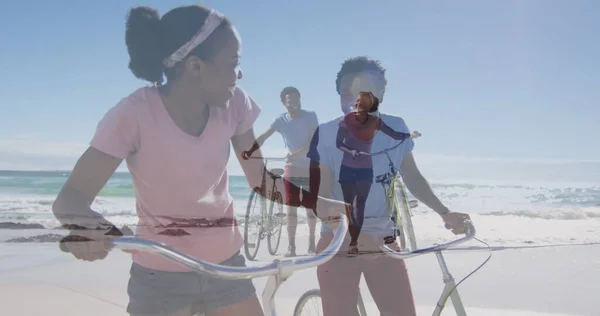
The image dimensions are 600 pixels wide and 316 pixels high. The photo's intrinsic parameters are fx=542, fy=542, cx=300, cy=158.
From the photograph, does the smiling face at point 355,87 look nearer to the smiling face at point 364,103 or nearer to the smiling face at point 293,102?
the smiling face at point 364,103

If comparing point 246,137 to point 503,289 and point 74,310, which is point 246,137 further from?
point 503,289

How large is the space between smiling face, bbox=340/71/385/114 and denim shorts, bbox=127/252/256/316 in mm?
652

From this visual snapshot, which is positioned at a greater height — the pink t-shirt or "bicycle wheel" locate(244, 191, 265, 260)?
the pink t-shirt

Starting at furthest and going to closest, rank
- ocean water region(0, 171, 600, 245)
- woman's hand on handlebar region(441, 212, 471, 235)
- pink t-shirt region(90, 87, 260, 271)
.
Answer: ocean water region(0, 171, 600, 245) < woman's hand on handlebar region(441, 212, 471, 235) < pink t-shirt region(90, 87, 260, 271)

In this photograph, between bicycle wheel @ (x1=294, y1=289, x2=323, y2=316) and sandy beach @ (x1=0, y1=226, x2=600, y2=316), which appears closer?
Answer: bicycle wheel @ (x1=294, y1=289, x2=323, y2=316)

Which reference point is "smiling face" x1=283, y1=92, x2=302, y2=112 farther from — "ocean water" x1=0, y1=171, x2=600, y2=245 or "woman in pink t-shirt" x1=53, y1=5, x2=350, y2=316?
"woman in pink t-shirt" x1=53, y1=5, x2=350, y2=316

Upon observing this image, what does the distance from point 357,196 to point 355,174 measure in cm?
6

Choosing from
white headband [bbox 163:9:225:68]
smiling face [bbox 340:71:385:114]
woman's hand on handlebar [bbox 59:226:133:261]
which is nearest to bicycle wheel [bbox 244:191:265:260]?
smiling face [bbox 340:71:385:114]

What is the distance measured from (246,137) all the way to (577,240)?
15.6ft

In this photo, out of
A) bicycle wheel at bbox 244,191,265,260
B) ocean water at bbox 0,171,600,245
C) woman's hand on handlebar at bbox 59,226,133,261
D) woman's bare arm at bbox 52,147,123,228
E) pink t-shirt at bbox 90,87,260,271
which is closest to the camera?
woman's hand on handlebar at bbox 59,226,133,261

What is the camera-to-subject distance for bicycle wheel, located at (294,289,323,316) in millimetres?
2066

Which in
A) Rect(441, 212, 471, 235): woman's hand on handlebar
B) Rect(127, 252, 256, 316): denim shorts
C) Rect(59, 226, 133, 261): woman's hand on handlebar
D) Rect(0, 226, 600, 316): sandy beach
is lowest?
Rect(0, 226, 600, 316): sandy beach

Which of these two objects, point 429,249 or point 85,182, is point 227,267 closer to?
point 85,182

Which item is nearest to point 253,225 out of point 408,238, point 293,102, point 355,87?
point 293,102
